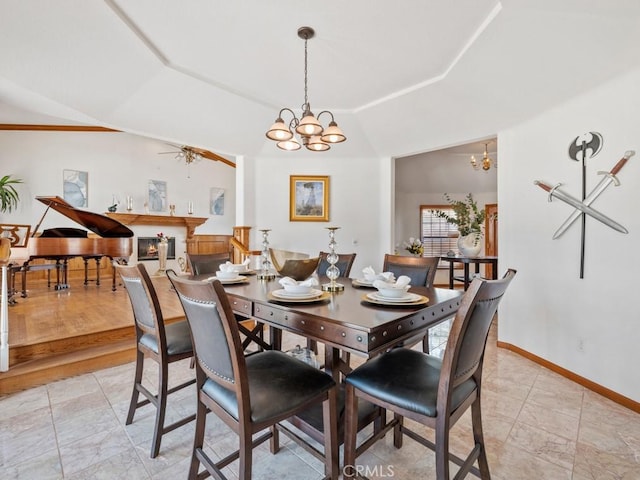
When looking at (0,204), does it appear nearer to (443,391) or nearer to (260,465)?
(260,465)

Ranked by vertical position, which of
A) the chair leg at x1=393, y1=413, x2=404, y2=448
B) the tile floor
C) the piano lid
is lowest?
the tile floor

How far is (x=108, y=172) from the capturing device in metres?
6.72

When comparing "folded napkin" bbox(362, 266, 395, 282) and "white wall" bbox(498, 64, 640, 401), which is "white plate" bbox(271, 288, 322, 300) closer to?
"folded napkin" bbox(362, 266, 395, 282)

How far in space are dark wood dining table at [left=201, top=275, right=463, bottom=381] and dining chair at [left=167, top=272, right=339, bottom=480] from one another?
0.19 meters

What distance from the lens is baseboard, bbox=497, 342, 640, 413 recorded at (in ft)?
7.15

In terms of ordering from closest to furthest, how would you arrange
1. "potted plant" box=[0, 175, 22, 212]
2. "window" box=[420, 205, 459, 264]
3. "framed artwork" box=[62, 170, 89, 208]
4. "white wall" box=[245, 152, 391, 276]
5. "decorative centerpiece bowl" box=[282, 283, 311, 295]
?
1. "decorative centerpiece bowl" box=[282, 283, 311, 295]
2. "white wall" box=[245, 152, 391, 276]
3. "potted plant" box=[0, 175, 22, 212]
4. "framed artwork" box=[62, 170, 89, 208]
5. "window" box=[420, 205, 459, 264]

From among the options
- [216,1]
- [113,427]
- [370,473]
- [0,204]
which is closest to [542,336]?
[370,473]

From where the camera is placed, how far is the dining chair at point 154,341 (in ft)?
5.50

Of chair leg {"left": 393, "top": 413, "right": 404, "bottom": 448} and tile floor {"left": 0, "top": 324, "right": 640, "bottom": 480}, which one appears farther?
chair leg {"left": 393, "top": 413, "right": 404, "bottom": 448}

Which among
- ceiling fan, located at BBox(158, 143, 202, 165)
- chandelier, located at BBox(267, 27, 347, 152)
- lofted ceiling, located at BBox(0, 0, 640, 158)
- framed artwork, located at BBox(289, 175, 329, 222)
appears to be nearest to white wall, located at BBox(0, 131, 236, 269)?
ceiling fan, located at BBox(158, 143, 202, 165)

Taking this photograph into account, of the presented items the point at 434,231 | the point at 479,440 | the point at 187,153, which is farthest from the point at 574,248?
the point at 187,153

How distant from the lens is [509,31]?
7.61 feet

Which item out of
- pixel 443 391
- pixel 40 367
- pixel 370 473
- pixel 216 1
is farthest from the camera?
pixel 40 367

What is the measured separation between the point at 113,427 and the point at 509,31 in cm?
380
